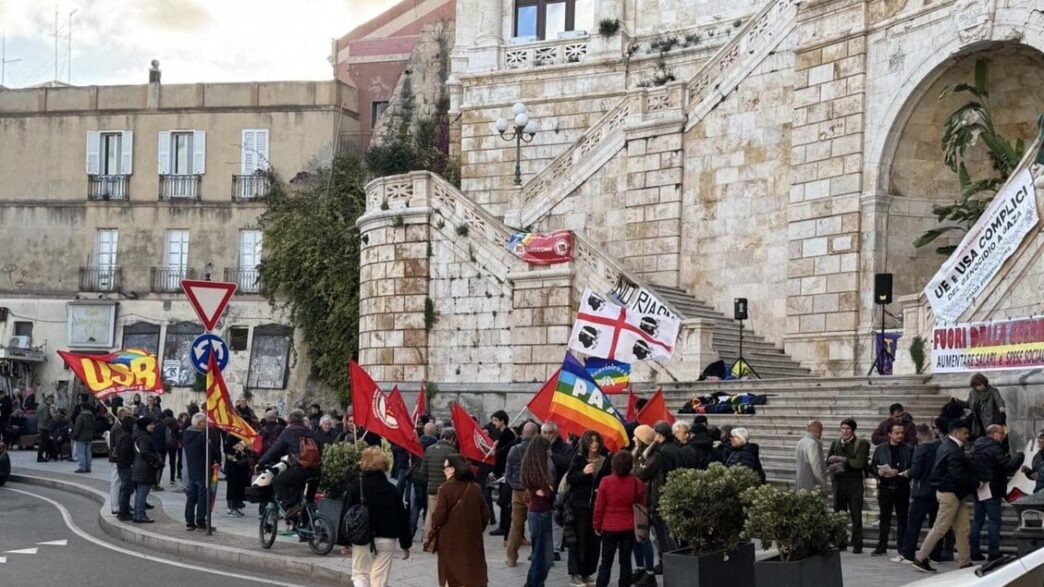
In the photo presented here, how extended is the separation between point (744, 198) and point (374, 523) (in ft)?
56.6

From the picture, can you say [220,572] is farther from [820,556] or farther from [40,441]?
[40,441]

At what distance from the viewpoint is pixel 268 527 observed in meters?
16.3

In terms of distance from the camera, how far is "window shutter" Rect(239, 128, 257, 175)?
133 feet

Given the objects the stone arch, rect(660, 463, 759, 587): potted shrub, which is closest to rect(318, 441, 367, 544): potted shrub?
rect(660, 463, 759, 587): potted shrub

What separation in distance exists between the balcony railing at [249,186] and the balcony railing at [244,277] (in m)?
2.07

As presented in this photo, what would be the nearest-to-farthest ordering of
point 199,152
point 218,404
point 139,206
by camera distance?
point 218,404, point 199,152, point 139,206

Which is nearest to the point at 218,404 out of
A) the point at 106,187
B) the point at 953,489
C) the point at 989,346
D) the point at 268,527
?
the point at 268,527

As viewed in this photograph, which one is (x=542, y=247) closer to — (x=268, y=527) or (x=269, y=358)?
(x=268, y=527)

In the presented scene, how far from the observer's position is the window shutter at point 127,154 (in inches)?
1635

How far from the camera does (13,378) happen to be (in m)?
40.3

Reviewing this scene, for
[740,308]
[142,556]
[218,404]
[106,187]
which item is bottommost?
[142,556]

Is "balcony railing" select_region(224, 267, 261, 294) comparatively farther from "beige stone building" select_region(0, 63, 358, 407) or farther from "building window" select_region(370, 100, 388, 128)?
"building window" select_region(370, 100, 388, 128)

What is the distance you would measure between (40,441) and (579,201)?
41.5ft

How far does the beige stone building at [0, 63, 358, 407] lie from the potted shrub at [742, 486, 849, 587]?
29.7m
